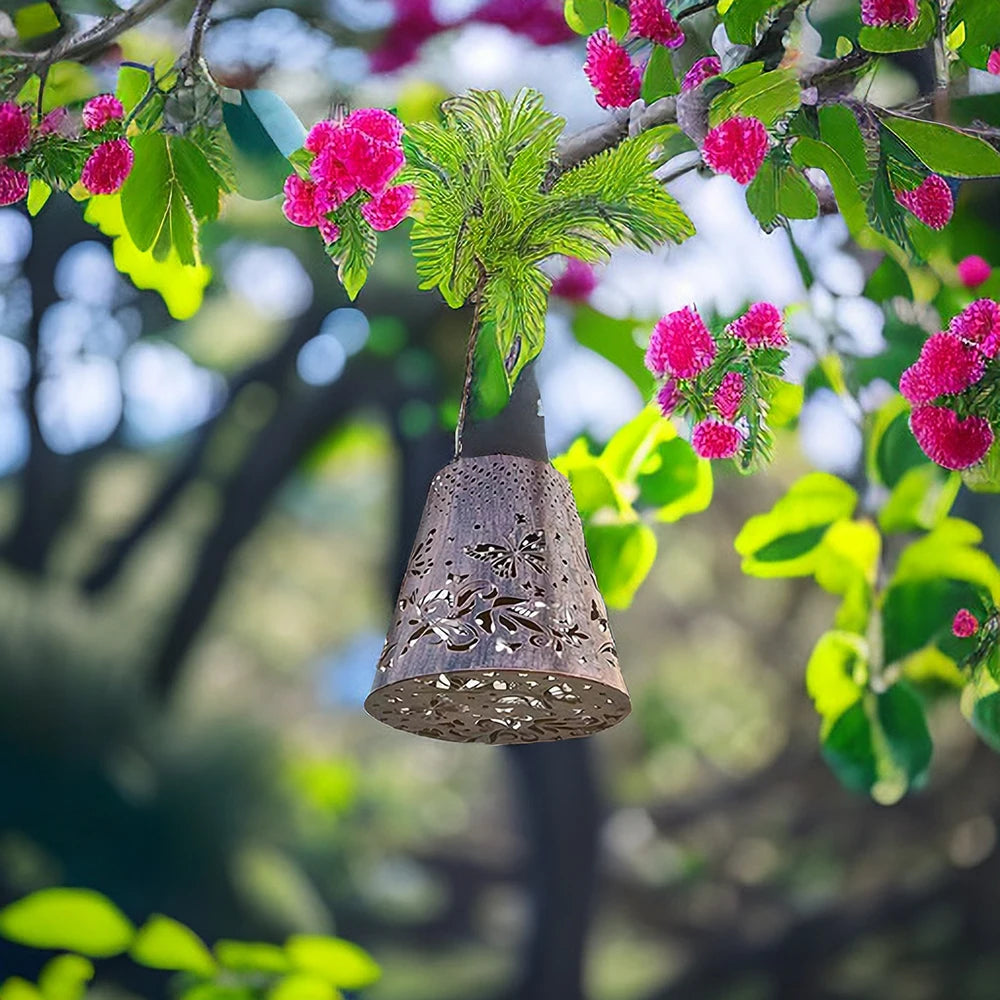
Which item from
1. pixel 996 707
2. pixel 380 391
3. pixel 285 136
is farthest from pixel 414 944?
pixel 285 136

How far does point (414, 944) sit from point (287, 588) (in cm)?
59

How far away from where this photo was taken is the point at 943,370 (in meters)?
0.57

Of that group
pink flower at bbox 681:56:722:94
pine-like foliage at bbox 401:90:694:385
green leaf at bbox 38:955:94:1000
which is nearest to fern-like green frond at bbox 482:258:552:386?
pine-like foliage at bbox 401:90:694:385

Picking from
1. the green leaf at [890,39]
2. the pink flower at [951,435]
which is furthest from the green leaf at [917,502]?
the green leaf at [890,39]

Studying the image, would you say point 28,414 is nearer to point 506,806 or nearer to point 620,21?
point 506,806

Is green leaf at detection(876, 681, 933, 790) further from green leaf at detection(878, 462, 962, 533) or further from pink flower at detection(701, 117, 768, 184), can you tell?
pink flower at detection(701, 117, 768, 184)

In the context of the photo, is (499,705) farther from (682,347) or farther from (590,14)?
(590,14)

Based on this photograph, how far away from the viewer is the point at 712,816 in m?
2.17

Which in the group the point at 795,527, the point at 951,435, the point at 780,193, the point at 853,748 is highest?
the point at 780,193

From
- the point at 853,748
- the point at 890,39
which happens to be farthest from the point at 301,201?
the point at 853,748

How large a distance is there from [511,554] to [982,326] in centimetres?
24

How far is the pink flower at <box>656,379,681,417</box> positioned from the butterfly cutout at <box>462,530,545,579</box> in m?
0.12

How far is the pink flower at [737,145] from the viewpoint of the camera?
517mm

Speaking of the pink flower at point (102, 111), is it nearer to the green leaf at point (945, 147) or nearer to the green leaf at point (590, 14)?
the green leaf at point (590, 14)
